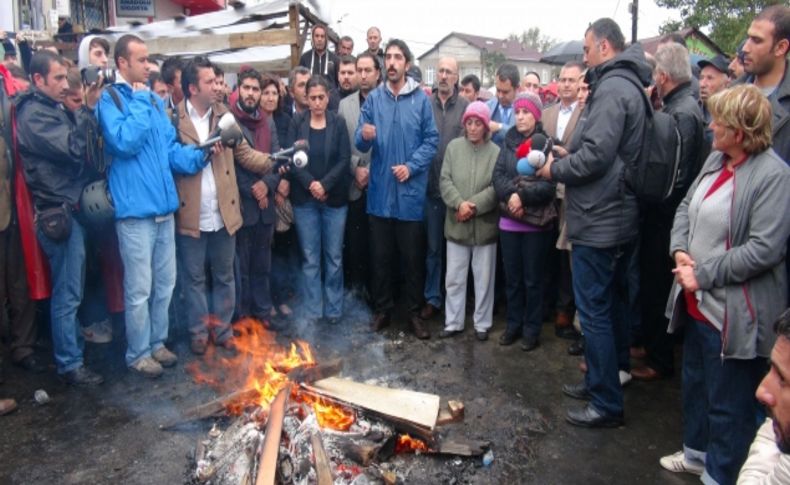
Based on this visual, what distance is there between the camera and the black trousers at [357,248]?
7.19m

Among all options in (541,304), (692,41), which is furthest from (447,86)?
(692,41)

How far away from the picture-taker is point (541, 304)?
6.25m

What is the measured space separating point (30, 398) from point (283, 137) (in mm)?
3633

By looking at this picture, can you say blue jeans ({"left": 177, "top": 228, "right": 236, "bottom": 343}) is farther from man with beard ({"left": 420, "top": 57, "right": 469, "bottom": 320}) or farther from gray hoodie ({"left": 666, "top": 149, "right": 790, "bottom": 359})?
gray hoodie ({"left": 666, "top": 149, "right": 790, "bottom": 359})

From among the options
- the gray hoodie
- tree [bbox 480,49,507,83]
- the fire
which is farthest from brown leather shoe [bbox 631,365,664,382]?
tree [bbox 480,49,507,83]

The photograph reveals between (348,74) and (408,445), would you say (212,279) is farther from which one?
(348,74)

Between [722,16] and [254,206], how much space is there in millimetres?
19292

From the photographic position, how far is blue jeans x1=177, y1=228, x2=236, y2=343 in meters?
5.96

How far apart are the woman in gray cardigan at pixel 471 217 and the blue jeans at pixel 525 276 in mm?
237

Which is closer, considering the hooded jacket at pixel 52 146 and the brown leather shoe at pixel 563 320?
the hooded jacket at pixel 52 146

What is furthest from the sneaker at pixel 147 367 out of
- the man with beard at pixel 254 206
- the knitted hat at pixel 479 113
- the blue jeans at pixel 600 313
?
the knitted hat at pixel 479 113

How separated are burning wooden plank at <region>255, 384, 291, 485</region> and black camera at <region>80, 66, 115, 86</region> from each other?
3.13 metres

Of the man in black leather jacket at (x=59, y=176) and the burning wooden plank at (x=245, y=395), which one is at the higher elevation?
the man in black leather jacket at (x=59, y=176)

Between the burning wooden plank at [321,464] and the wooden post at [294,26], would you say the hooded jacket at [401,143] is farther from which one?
the wooden post at [294,26]
